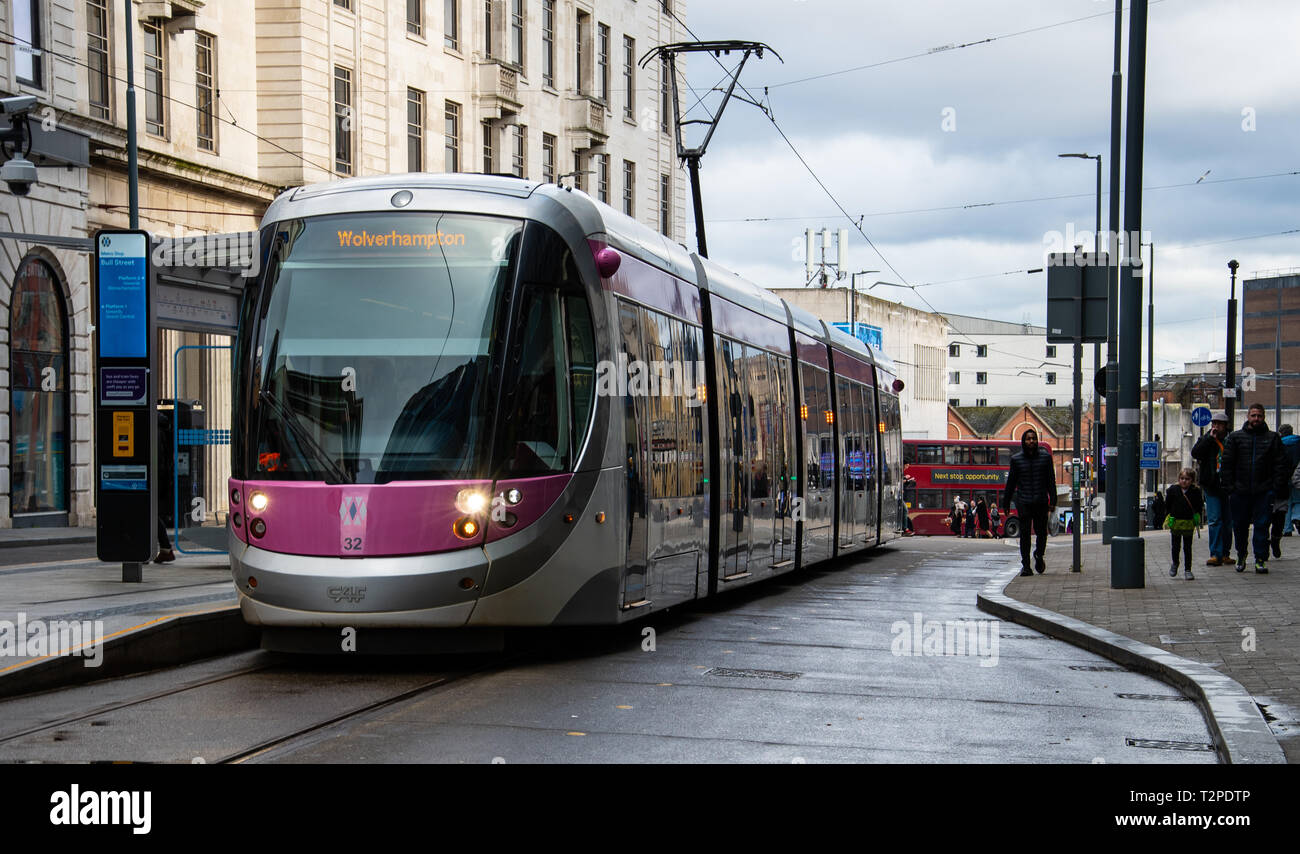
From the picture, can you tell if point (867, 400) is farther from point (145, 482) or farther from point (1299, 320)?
point (1299, 320)

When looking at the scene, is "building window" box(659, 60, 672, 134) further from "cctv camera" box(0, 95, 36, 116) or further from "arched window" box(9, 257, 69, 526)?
"cctv camera" box(0, 95, 36, 116)

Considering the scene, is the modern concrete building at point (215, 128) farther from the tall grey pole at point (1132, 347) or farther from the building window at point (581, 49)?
the tall grey pole at point (1132, 347)

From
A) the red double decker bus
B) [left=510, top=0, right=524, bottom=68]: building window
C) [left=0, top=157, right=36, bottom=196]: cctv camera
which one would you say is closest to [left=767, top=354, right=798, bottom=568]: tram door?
[left=0, top=157, right=36, bottom=196]: cctv camera

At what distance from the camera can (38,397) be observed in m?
28.1

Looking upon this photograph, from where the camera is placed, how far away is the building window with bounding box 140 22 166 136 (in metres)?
31.1

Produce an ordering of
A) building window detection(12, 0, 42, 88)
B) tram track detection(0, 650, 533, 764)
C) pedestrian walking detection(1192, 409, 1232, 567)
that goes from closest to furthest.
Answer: tram track detection(0, 650, 533, 764), pedestrian walking detection(1192, 409, 1232, 567), building window detection(12, 0, 42, 88)

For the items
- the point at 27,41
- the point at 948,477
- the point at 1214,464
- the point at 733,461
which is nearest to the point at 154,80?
the point at 27,41

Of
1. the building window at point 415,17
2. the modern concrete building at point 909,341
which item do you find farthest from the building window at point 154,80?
the modern concrete building at point 909,341

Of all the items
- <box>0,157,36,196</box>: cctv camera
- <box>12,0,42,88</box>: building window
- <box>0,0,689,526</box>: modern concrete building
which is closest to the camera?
<box>0,157,36,196</box>: cctv camera

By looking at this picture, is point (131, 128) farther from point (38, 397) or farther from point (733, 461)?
point (733, 461)

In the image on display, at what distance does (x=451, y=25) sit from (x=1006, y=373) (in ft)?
306

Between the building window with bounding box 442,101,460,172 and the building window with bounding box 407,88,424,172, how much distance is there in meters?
1.14

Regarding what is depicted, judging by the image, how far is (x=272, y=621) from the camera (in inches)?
383
